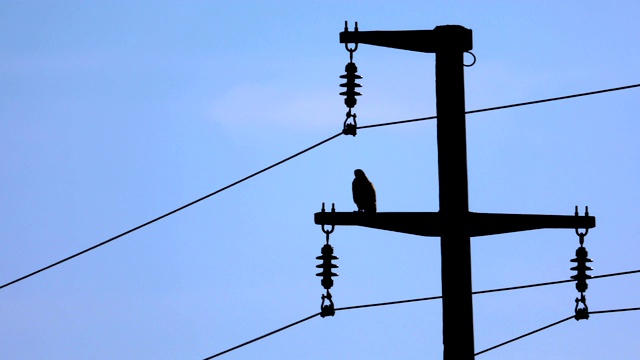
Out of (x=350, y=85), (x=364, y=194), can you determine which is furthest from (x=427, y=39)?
(x=364, y=194)

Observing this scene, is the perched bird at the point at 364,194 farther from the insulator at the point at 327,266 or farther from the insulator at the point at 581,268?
the insulator at the point at 581,268

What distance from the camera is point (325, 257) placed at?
13617 millimetres

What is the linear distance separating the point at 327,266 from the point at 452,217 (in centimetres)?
171

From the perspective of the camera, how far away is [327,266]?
13.6 m

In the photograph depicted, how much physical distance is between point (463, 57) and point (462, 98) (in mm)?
461

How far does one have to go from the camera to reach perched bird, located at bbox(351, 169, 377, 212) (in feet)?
46.9

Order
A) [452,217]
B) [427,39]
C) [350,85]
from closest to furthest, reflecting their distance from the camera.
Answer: [452,217] → [427,39] → [350,85]

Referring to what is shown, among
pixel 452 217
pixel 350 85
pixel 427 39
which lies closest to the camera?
pixel 452 217

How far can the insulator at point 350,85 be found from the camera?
45.3 feet

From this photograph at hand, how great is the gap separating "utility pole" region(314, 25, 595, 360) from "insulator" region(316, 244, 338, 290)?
704 mm

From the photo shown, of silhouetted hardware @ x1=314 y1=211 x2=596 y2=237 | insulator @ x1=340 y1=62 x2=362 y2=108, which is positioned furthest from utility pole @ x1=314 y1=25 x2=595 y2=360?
insulator @ x1=340 y1=62 x2=362 y2=108

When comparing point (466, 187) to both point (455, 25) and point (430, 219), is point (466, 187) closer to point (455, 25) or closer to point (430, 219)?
point (430, 219)

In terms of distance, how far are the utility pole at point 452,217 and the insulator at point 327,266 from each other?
70cm

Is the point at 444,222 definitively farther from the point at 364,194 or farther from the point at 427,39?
the point at 364,194
